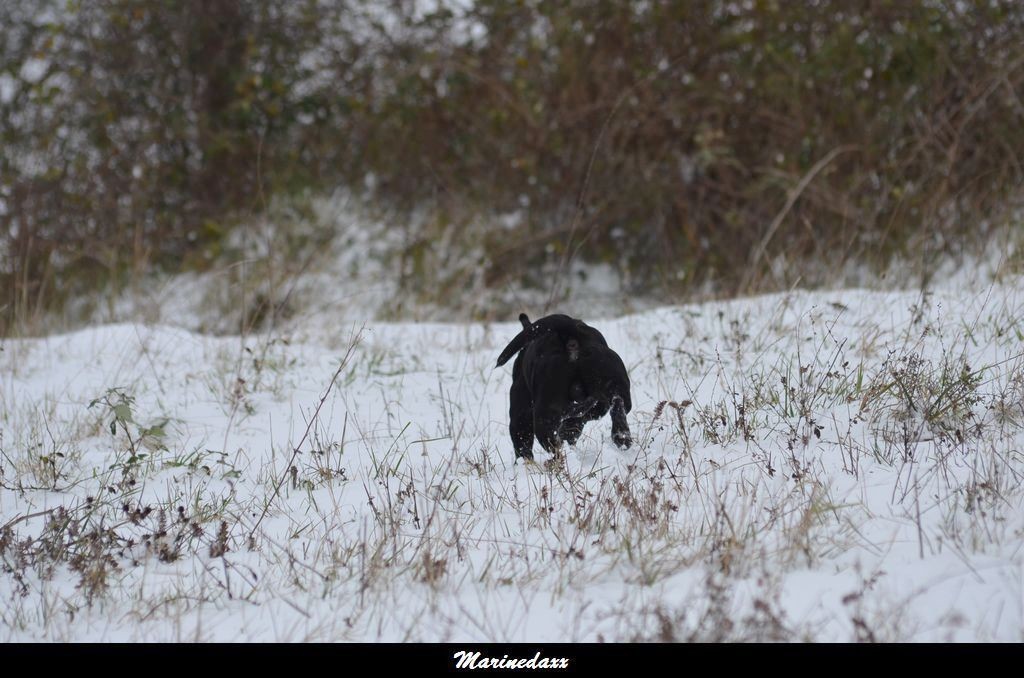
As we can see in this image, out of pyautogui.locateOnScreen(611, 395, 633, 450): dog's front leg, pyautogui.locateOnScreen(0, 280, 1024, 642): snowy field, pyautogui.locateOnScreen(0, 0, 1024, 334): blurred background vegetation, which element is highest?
pyautogui.locateOnScreen(0, 0, 1024, 334): blurred background vegetation

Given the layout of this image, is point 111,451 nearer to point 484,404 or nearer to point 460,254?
point 484,404

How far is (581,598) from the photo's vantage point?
9.61 ft

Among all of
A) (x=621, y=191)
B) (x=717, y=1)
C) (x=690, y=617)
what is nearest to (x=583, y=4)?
(x=717, y=1)

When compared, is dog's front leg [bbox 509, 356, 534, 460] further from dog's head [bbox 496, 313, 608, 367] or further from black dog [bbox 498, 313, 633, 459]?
Answer: dog's head [bbox 496, 313, 608, 367]

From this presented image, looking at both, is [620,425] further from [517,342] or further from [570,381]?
[517,342]

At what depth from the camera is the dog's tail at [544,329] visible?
154 inches

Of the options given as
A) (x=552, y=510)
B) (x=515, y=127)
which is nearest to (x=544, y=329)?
(x=552, y=510)

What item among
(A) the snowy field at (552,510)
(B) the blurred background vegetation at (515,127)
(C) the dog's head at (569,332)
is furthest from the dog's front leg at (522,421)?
(B) the blurred background vegetation at (515,127)

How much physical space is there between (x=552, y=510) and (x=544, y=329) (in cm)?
84

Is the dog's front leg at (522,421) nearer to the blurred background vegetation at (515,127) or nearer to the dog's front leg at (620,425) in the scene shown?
the dog's front leg at (620,425)

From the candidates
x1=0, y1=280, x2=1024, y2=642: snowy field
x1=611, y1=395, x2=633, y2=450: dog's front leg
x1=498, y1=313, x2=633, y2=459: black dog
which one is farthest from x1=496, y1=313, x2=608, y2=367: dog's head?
x1=0, y1=280, x2=1024, y2=642: snowy field

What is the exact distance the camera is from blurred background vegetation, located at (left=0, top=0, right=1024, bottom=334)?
864cm

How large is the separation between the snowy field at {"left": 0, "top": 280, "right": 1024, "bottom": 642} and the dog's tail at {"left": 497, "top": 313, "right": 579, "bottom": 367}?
490 millimetres

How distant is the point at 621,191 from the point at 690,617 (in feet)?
22.9
